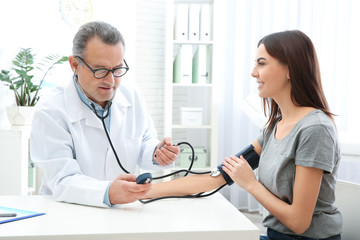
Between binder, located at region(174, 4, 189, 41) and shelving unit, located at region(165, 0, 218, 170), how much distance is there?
35mm

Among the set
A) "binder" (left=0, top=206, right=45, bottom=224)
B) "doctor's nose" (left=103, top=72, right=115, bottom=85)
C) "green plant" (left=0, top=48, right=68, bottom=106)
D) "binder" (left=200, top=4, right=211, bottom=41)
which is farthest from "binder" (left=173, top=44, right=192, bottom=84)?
"binder" (left=0, top=206, right=45, bottom=224)

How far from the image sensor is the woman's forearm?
1.43 metres

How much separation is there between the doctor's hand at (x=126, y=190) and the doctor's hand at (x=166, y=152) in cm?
38

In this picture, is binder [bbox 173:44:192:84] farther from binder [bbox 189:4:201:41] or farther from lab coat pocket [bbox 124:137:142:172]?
lab coat pocket [bbox 124:137:142:172]

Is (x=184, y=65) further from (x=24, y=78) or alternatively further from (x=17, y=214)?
(x=17, y=214)

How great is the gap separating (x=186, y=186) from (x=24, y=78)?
7.00 feet

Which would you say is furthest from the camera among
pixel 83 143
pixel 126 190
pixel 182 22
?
pixel 182 22

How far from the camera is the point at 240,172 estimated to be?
1.46m

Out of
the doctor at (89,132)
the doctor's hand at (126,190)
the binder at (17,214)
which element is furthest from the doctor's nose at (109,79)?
the binder at (17,214)

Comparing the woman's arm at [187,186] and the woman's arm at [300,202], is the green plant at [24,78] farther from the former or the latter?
the woman's arm at [300,202]

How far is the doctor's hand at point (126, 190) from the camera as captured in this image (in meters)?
1.22

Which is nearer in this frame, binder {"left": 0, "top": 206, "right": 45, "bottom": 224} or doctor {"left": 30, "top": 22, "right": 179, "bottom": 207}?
binder {"left": 0, "top": 206, "right": 45, "bottom": 224}

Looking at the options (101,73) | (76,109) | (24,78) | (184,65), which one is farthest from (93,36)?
(184,65)

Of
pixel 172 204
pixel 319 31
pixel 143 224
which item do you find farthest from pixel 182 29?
pixel 143 224
